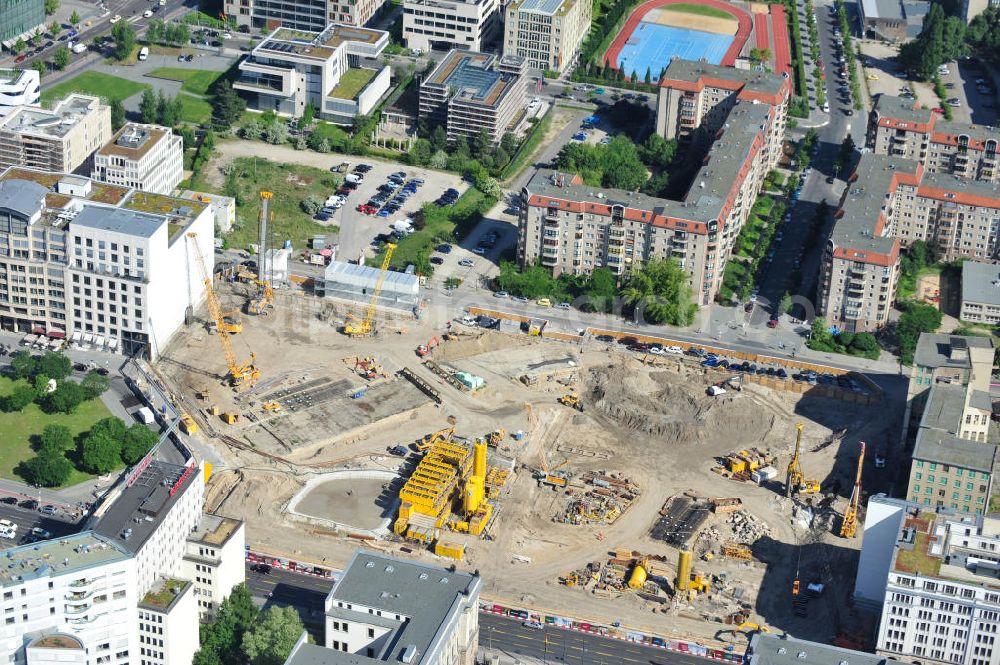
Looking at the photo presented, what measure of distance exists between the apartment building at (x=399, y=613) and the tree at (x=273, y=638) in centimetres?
385

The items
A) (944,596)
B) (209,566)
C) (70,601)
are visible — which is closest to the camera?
(70,601)

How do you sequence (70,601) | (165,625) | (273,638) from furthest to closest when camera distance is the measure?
1. (273,638)
2. (165,625)
3. (70,601)

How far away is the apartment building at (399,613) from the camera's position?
179 meters

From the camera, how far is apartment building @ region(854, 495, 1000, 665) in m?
187

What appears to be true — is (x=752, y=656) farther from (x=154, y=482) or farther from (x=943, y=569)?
(x=154, y=482)

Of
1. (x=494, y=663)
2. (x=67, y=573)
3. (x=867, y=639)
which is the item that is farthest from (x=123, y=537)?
(x=867, y=639)

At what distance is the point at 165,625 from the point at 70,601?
34.4 feet

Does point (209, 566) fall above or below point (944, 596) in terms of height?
below

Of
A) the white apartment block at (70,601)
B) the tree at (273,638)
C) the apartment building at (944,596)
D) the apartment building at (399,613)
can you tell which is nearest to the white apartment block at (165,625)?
the white apartment block at (70,601)

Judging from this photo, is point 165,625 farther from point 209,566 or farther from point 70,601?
point 209,566

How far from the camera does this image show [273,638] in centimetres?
18675

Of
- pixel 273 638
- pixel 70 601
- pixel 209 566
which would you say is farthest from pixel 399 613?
pixel 70 601

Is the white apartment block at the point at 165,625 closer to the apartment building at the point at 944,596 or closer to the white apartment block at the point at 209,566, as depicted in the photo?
the white apartment block at the point at 209,566

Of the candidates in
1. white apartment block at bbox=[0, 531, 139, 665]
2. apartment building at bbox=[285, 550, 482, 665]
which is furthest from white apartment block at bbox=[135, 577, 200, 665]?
apartment building at bbox=[285, 550, 482, 665]
